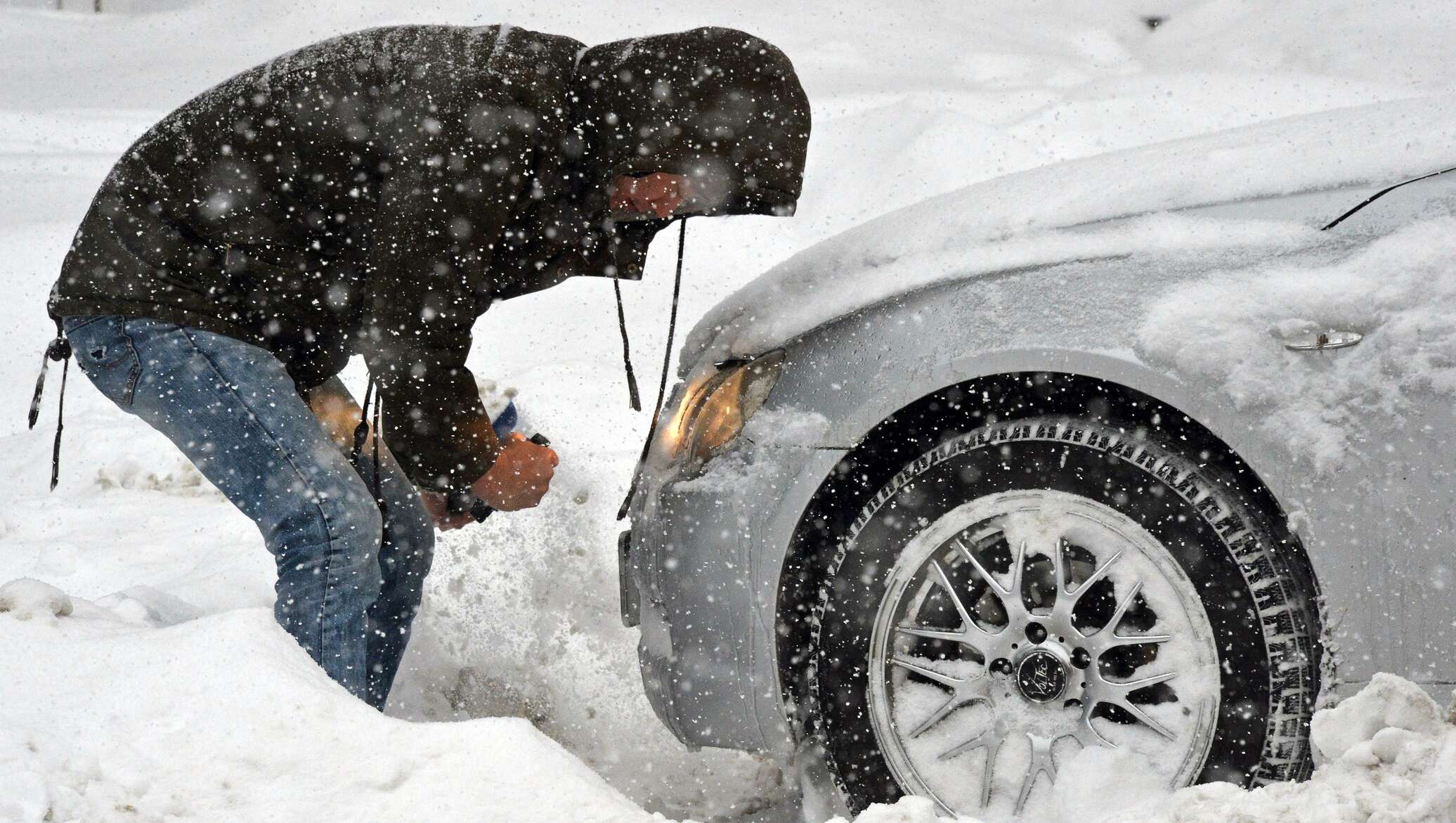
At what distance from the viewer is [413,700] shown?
3.07 metres

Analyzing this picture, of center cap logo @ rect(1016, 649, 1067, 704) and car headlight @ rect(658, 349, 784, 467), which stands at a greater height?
car headlight @ rect(658, 349, 784, 467)

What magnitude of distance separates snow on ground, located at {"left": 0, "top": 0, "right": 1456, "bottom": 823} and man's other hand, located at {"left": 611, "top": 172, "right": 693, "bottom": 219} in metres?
0.99

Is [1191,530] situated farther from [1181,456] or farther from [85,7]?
[85,7]

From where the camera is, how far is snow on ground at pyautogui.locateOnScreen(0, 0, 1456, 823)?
1.75m

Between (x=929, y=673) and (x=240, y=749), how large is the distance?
119cm

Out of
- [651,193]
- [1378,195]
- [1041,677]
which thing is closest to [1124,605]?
[1041,677]

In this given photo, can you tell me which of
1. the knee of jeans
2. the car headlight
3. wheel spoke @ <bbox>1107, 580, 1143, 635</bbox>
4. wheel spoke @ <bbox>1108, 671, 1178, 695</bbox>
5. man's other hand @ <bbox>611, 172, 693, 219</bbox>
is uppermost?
Result: man's other hand @ <bbox>611, 172, 693, 219</bbox>

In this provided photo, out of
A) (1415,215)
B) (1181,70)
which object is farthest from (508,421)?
(1181,70)

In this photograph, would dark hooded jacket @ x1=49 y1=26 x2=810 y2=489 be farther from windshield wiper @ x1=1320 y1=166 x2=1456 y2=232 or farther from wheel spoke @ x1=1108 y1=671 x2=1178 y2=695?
wheel spoke @ x1=1108 y1=671 x2=1178 y2=695

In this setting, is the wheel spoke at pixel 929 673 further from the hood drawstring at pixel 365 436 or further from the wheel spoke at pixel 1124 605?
the hood drawstring at pixel 365 436

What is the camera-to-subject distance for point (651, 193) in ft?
7.23

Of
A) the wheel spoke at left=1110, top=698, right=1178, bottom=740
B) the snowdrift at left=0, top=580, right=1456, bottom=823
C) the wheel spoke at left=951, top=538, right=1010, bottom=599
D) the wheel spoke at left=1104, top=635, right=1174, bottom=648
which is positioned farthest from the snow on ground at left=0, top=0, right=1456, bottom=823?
the wheel spoke at left=951, top=538, right=1010, bottom=599

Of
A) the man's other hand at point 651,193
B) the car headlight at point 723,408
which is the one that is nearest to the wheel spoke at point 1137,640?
the car headlight at point 723,408

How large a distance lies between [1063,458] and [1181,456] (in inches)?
7.9
